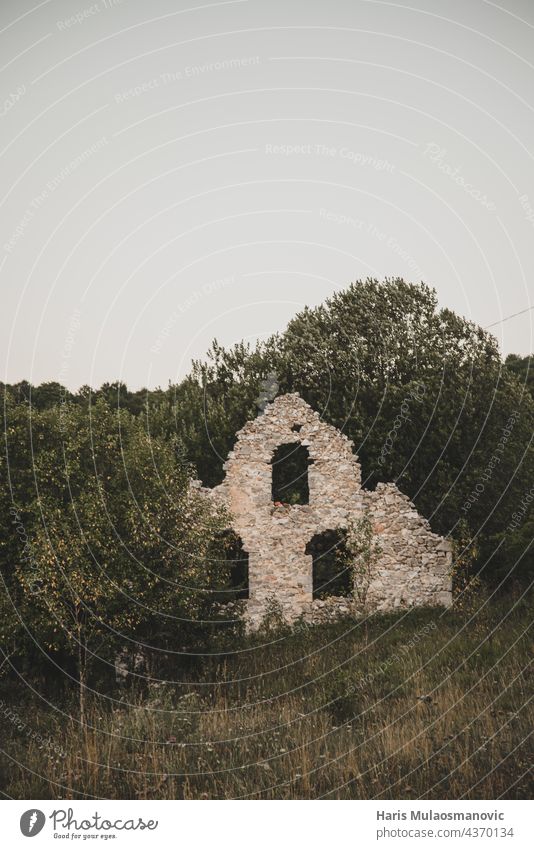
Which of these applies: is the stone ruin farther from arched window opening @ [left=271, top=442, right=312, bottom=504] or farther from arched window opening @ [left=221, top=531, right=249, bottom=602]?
arched window opening @ [left=271, top=442, right=312, bottom=504]

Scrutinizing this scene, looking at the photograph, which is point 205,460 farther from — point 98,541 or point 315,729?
point 315,729

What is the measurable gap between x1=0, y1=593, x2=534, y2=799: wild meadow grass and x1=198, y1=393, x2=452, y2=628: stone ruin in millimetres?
3750

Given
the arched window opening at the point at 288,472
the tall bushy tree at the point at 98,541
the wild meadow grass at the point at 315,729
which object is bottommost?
the wild meadow grass at the point at 315,729

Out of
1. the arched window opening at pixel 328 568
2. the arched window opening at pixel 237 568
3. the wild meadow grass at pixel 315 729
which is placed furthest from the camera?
the arched window opening at pixel 328 568

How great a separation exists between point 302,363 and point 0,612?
54.0 ft

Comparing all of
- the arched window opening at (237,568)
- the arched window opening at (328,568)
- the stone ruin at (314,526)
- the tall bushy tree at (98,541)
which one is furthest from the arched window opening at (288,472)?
the tall bushy tree at (98,541)

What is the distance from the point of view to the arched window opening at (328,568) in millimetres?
22281

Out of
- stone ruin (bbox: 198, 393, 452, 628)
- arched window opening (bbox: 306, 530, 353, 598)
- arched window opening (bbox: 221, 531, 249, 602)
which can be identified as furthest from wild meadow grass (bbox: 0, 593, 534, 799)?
arched window opening (bbox: 306, 530, 353, 598)

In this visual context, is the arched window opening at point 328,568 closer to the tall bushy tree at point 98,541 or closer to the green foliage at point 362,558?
the green foliage at point 362,558

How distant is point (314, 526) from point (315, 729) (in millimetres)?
10756

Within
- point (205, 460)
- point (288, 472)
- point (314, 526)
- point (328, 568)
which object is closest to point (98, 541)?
point (314, 526)

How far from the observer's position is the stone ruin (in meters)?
19.5

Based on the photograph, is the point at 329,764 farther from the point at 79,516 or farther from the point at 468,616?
the point at 468,616

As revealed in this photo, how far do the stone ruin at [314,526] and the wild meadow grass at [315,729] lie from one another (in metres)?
3.75
